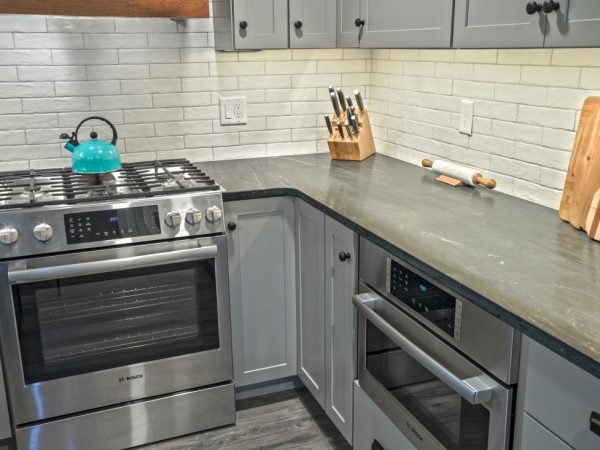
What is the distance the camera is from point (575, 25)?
1.39m

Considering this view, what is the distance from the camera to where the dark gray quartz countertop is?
3.94ft

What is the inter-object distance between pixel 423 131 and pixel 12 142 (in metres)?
1.70

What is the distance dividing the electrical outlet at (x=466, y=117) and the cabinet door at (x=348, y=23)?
481 mm

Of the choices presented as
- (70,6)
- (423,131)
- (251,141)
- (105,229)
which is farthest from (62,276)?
(423,131)

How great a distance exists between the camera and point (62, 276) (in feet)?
6.52

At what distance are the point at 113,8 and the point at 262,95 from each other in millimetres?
847

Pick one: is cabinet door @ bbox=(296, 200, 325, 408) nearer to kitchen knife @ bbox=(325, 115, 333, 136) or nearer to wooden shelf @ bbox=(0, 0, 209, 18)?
kitchen knife @ bbox=(325, 115, 333, 136)

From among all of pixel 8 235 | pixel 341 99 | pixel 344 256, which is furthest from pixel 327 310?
pixel 8 235

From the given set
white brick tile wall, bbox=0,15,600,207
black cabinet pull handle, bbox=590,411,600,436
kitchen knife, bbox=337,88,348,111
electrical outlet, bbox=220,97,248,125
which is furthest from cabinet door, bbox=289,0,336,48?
black cabinet pull handle, bbox=590,411,600,436

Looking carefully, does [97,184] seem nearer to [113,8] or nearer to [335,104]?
[113,8]

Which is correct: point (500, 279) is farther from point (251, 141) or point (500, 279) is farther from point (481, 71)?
point (251, 141)

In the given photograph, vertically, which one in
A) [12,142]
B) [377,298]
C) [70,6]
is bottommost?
[377,298]

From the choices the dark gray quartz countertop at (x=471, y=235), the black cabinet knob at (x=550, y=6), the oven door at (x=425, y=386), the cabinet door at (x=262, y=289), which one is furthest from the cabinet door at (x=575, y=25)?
the cabinet door at (x=262, y=289)

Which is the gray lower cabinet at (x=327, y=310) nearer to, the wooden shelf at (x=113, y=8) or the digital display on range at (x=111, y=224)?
the digital display on range at (x=111, y=224)
